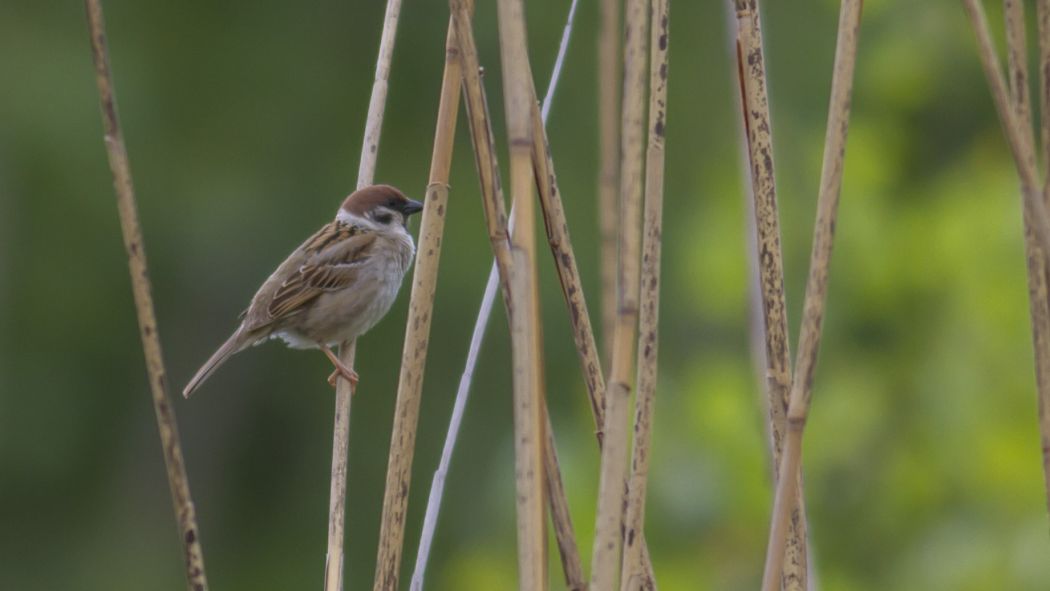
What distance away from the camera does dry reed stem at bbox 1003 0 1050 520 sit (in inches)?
87.5

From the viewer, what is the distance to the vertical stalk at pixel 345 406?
7.70 feet

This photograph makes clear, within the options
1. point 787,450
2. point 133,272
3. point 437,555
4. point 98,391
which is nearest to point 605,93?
point 787,450

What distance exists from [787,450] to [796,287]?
2.78 meters

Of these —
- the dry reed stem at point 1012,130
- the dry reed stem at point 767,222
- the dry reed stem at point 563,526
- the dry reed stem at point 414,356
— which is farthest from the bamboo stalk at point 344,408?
the dry reed stem at point 1012,130

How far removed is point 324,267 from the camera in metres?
4.53

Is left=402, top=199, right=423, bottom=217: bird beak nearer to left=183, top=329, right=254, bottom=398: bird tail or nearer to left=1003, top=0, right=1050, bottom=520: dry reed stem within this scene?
left=183, top=329, right=254, bottom=398: bird tail

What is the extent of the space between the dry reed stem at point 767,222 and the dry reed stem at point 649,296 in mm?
146

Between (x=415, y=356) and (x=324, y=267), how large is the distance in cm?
230

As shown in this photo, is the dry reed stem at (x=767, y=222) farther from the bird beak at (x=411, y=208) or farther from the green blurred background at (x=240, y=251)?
the green blurred background at (x=240, y=251)

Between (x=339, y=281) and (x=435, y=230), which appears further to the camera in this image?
(x=339, y=281)

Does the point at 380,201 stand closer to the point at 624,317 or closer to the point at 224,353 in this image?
the point at 224,353

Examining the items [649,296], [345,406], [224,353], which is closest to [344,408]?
[345,406]

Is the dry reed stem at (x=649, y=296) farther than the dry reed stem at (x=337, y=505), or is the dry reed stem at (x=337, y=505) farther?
the dry reed stem at (x=337, y=505)

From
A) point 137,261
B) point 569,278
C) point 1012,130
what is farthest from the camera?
point 569,278
